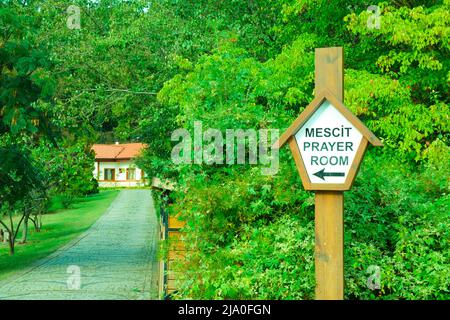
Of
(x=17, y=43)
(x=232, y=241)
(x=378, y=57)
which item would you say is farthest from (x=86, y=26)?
(x=232, y=241)

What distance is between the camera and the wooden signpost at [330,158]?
17.4 ft

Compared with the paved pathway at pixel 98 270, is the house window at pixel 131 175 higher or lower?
higher

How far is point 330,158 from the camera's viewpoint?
5.38 meters

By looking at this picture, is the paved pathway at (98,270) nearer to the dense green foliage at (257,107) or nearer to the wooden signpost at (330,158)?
the dense green foliage at (257,107)

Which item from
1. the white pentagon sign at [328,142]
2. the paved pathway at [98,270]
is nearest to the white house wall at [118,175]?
the paved pathway at [98,270]

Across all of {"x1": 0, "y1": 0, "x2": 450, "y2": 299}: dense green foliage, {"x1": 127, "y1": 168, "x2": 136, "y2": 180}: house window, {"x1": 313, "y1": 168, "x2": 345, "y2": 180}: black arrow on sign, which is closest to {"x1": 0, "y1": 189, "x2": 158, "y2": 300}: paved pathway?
{"x1": 0, "y1": 0, "x2": 450, "y2": 299}: dense green foliage

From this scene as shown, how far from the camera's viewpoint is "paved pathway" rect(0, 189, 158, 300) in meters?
15.4

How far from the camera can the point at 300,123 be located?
5.48 meters

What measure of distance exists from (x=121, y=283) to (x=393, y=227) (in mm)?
10796

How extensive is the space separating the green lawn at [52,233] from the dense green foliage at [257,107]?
2820 mm

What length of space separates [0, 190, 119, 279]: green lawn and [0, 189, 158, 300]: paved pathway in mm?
662

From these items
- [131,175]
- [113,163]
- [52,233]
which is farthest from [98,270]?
[113,163]

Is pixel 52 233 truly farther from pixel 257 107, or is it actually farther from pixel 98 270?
pixel 257 107

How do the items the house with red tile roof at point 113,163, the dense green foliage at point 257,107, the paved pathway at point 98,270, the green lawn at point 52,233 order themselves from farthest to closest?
1. the house with red tile roof at point 113,163
2. the green lawn at point 52,233
3. the paved pathway at point 98,270
4. the dense green foliage at point 257,107
